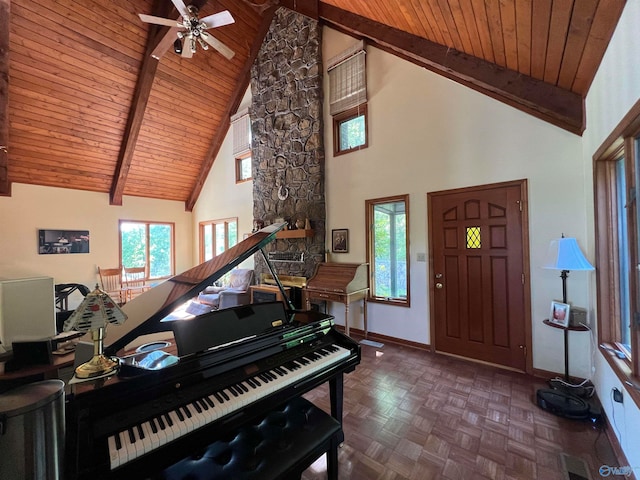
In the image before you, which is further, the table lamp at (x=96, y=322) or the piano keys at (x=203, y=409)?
the table lamp at (x=96, y=322)

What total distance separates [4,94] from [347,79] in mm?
5284

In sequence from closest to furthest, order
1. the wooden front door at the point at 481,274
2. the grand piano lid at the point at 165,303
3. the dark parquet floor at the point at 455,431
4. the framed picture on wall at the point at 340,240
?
the grand piano lid at the point at 165,303
the dark parquet floor at the point at 455,431
the wooden front door at the point at 481,274
the framed picture on wall at the point at 340,240

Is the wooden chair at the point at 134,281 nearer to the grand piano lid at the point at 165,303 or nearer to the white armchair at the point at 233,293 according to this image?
the white armchair at the point at 233,293

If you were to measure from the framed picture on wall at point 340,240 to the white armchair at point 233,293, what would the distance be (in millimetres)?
2145

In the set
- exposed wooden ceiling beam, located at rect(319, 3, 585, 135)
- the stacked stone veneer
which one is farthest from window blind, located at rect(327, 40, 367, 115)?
exposed wooden ceiling beam, located at rect(319, 3, 585, 135)

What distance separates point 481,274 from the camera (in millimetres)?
3184

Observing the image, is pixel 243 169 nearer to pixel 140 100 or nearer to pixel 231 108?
pixel 231 108

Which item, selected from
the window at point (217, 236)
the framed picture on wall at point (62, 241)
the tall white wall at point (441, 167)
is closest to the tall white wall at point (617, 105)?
the tall white wall at point (441, 167)

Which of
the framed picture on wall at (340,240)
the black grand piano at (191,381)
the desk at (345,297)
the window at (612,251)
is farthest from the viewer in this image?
the framed picture on wall at (340,240)

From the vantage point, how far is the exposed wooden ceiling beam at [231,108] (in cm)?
556

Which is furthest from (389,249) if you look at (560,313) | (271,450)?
(271,450)

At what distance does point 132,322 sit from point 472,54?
377cm

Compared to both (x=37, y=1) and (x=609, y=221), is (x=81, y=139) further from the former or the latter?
(x=609, y=221)

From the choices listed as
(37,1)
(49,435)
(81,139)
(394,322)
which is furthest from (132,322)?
(81,139)
